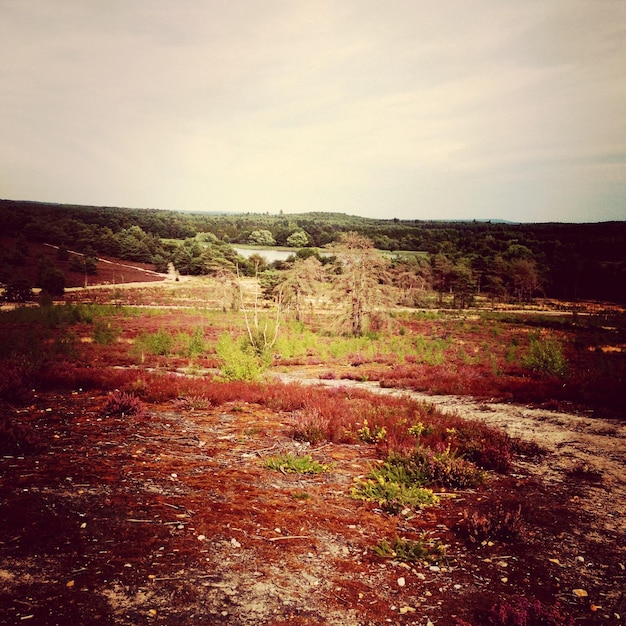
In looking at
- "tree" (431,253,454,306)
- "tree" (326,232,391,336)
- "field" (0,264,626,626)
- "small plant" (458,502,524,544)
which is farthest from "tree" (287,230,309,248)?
"small plant" (458,502,524,544)

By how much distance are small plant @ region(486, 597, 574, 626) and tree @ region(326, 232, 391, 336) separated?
84.5 feet

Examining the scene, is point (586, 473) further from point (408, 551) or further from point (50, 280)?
point (50, 280)

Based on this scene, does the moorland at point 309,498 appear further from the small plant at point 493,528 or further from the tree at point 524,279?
the tree at point 524,279

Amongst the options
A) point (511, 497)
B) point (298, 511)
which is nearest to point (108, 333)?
point (298, 511)

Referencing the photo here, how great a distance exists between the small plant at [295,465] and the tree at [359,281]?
74.6ft

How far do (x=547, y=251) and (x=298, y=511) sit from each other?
112 m

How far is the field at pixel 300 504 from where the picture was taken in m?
3.26

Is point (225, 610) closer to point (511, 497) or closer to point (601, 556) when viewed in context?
point (601, 556)

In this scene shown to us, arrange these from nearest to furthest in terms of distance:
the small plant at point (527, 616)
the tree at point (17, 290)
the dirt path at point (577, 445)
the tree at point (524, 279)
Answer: the small plant at point (527, 616)
the dirt path at point (577, 445)
the tree at point (17, 290)
the tree at point (524, 279)

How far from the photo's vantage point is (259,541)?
13.7ft

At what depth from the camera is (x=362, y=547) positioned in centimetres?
423

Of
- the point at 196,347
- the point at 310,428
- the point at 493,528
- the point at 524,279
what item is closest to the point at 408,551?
the point at 493,528

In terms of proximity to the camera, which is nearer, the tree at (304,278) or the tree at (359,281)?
the tree at (359,281)

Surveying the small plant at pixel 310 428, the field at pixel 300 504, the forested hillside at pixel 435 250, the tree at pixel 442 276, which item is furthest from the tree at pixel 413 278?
the small plant at pixel 310 428
